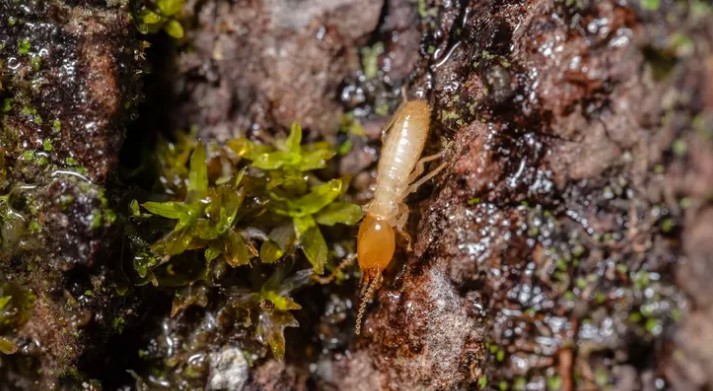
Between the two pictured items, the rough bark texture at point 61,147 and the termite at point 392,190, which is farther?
the termite at point 392,190

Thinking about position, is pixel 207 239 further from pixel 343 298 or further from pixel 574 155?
pixel 574 155

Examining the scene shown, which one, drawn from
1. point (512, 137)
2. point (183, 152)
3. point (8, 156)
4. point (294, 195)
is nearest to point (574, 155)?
point (512, 137)

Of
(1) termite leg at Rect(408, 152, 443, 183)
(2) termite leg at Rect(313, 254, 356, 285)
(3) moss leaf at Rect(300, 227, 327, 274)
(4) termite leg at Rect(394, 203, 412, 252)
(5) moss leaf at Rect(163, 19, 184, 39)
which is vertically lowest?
(2) termite leg at Rect(313, 254, 356, 285)

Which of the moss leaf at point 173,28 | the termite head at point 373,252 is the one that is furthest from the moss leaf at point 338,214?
the moss leaf at point 173,28

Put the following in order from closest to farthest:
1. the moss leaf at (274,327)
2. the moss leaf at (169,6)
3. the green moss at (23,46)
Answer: the green moss at (23,46) → the moss leaf at (274,327) → the moss leaf at (169,6)

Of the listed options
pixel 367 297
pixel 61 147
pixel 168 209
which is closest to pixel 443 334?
pixel 367 297

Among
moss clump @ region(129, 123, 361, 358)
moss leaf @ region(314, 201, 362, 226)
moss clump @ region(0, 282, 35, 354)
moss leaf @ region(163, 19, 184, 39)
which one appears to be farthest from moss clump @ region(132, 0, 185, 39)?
moss clump @ region(0, 282, 35, 354)

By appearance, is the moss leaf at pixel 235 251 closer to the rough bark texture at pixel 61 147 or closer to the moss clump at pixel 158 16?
the rough bark texture at pixel 61 147

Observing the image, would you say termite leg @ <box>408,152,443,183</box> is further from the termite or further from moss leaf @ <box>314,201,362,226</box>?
moss leaf @ <box>314,201,362,226</box>
